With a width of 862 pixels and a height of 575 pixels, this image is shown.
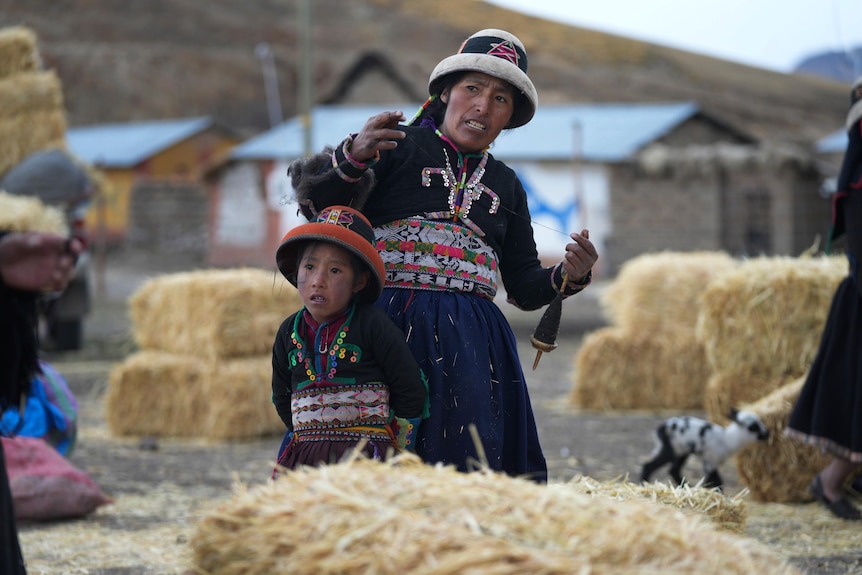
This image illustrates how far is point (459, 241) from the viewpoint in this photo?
11.9ft

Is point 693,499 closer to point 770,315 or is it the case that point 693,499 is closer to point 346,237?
point 346,237

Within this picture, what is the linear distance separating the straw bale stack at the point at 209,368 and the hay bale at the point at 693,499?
4930 millimetres

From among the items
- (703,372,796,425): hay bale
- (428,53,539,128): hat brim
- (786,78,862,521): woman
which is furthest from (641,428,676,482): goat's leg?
(428,53,539,128): hat brim

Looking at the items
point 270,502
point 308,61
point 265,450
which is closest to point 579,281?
point 270,502

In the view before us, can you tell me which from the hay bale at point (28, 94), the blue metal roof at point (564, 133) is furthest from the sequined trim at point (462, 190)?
the blue metal roof at point (564, 133)

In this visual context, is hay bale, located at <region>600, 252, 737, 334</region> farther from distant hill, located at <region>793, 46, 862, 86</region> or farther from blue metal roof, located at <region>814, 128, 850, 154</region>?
blue metal roof, located at <region>814, 128, 850, 154</region>

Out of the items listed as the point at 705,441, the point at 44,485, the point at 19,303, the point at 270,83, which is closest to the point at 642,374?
the point at 705,441

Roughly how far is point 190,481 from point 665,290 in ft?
16.1

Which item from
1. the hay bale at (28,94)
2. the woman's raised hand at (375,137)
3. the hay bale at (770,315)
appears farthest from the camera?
the hay bale at (28,94)

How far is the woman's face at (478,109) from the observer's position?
3.60 metres

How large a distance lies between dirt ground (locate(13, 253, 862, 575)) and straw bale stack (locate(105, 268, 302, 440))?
186 mm

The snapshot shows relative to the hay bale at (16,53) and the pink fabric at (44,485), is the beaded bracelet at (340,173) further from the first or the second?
the hay bale at (16,53)

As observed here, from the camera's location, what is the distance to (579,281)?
12.0 ft

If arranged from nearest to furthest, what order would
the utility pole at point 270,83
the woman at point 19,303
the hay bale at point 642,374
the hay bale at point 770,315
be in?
the woman at point 19,303 < the hay bale at point 770,315 < the hay bale at point 642,374 < the utility pole at point 270,83
